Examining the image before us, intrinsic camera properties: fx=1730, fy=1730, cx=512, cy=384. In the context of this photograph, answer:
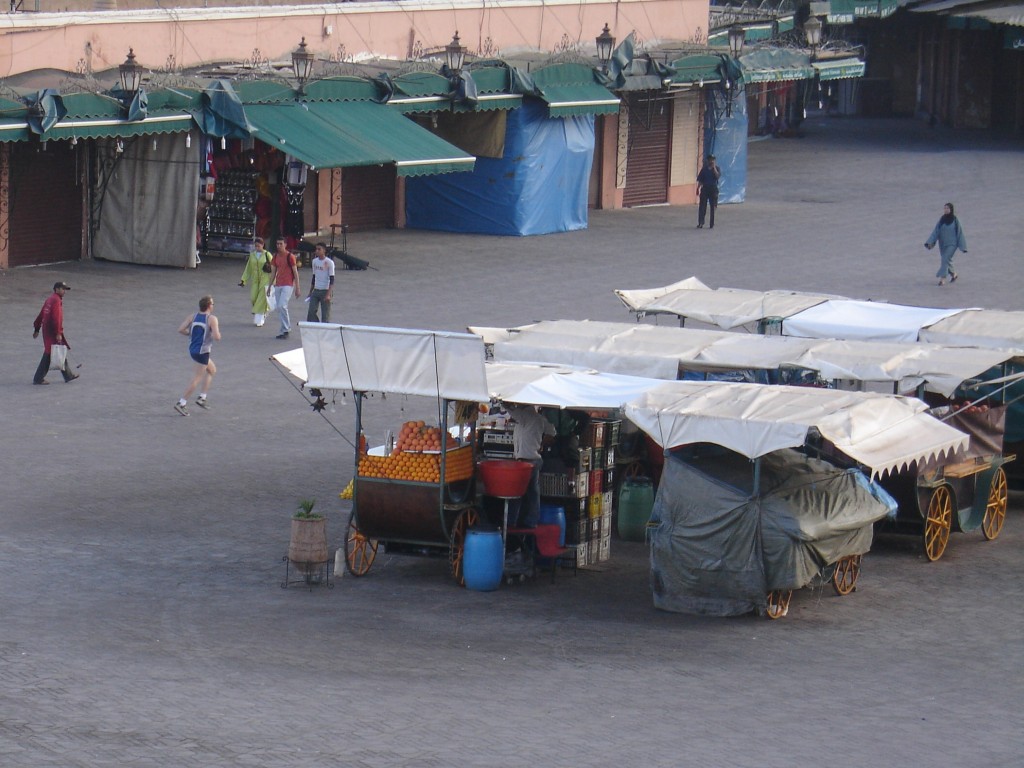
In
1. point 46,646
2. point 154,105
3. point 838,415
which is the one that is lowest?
point 46,646

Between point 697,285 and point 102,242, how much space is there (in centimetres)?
1343

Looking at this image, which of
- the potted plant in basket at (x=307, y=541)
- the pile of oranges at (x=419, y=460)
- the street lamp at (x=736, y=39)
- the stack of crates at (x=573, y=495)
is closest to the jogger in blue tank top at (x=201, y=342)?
the pile of oranges at (x=419, y=460)

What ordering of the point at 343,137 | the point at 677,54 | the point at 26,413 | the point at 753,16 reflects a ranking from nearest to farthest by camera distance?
1. the point at 26,413
2. the point at 343,137
3. the point at 677,54
4. the point at 753,16

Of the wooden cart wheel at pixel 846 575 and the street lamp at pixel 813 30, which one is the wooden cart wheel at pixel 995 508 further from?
the street lamp at pixel 813 30

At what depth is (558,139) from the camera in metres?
35.8

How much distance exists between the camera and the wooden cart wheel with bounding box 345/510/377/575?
47.6ft

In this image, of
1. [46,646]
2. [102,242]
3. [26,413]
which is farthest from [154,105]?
[46,646]

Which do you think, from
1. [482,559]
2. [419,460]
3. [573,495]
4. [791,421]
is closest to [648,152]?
[573,495]

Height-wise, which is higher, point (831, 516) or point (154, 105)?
point (154, 105)

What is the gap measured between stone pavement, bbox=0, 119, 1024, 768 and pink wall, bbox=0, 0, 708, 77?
265 inches

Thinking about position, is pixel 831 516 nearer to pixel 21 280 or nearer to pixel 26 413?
pixel 26 413

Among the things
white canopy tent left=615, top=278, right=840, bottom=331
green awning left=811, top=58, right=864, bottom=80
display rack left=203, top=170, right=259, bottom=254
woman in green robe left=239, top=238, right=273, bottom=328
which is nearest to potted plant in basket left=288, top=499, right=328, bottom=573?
white canopy tent left=615, top=278, right=840, bottom=331

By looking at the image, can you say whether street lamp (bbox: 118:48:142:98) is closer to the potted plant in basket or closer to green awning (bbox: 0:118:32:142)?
green awning (bbox: 0:118:32:142)

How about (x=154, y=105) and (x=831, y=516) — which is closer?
(x=831, y=516)
